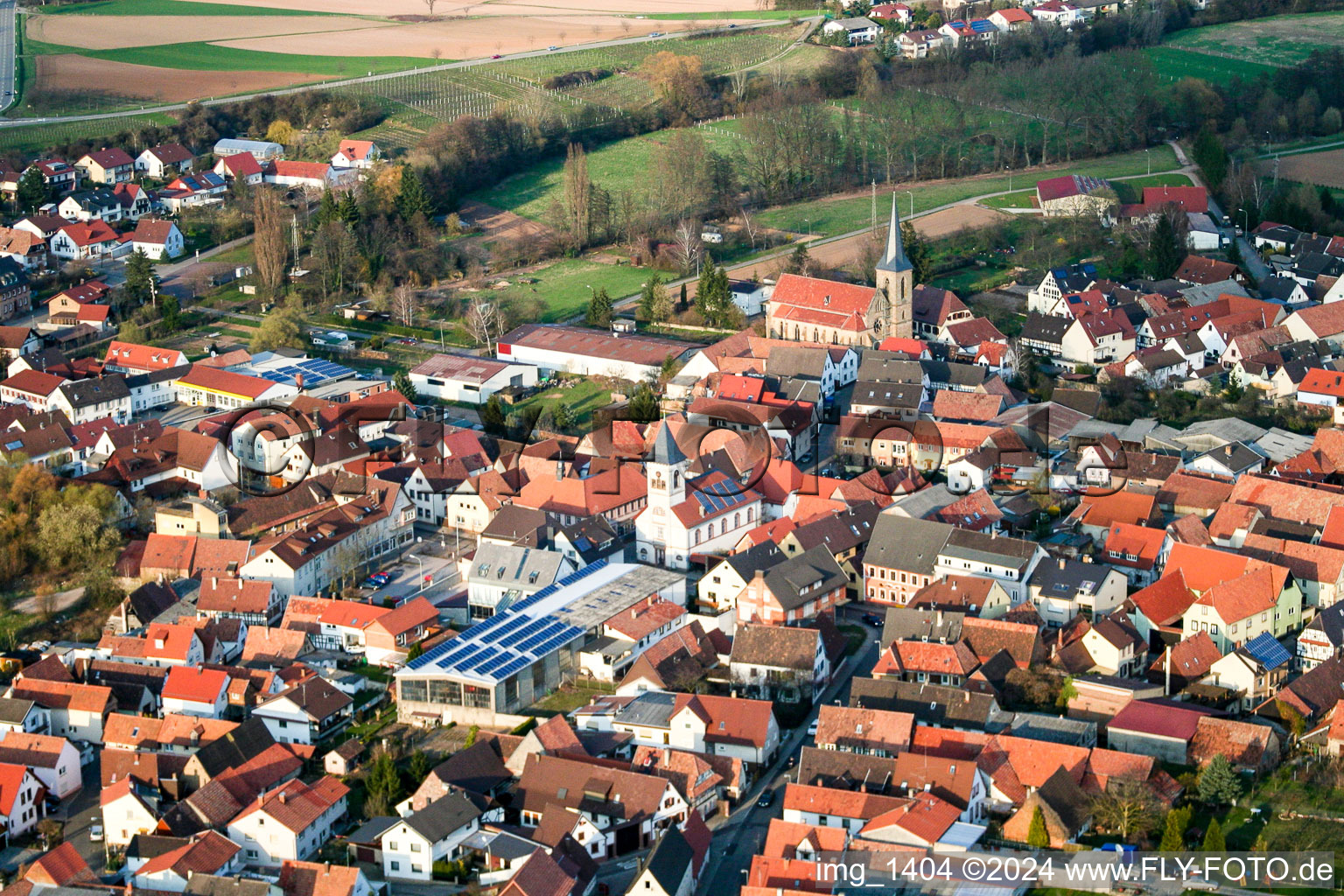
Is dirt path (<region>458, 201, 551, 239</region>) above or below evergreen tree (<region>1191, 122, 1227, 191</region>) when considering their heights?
below

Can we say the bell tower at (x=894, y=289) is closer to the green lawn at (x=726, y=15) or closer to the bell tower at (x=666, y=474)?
the bell tower at (x=666, y=474)

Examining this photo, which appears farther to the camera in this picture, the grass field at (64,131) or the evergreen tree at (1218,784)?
the grass field at (64,131)

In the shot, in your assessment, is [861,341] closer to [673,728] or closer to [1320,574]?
[1320,574]

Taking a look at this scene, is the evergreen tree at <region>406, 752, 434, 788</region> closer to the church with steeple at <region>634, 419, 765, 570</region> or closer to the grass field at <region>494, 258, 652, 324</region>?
the church with steeple at <region>634, 419, 765, 570</region>

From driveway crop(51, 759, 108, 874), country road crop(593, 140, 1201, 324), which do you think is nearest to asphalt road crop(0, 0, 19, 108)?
country road crop(593, 140, 1201, 324)

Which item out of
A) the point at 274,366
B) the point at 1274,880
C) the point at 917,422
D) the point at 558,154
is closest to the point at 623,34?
the point at 558,154

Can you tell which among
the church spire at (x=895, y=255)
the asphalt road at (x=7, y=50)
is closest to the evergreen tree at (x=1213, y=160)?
the church spire at (x=895, y=255)
